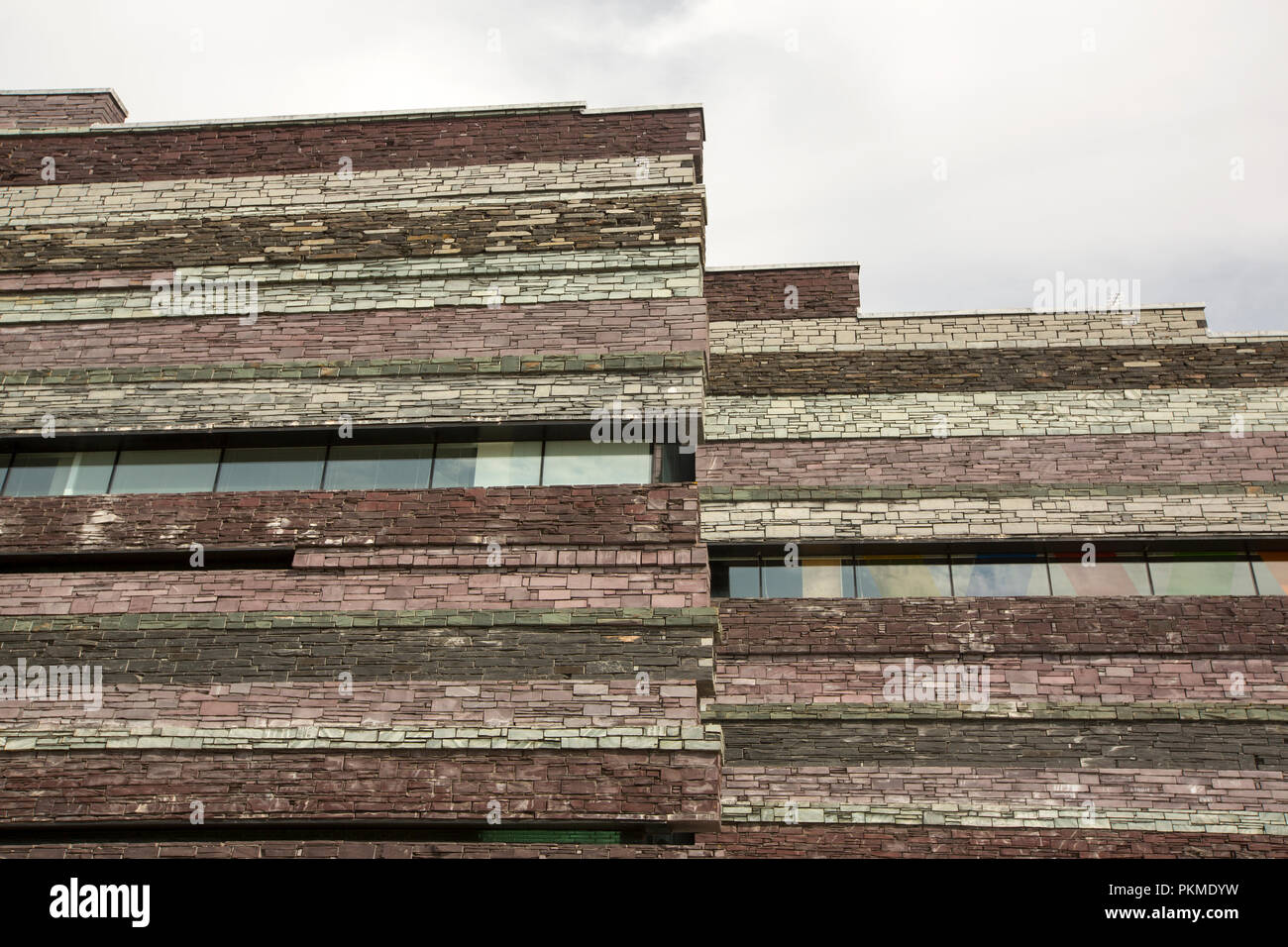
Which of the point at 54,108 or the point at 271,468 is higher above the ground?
the point at 54,108

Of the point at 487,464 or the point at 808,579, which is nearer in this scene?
the point at 487,464

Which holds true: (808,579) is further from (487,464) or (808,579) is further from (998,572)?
(487,464)

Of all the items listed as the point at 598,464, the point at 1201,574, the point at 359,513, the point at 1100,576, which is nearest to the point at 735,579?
the point at 598,464

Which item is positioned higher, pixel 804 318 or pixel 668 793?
pixel 804 318

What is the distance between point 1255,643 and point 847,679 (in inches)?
189

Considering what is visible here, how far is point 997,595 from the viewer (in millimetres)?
13453

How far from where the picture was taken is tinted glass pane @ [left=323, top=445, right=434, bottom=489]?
38.8 ft

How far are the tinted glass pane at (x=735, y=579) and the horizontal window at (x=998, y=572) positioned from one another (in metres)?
0.01

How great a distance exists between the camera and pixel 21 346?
1266cm

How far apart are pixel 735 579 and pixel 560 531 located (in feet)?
11.6

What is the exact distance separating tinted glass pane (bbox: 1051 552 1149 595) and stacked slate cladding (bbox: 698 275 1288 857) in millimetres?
69

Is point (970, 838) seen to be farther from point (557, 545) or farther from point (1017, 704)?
point (557, 545)

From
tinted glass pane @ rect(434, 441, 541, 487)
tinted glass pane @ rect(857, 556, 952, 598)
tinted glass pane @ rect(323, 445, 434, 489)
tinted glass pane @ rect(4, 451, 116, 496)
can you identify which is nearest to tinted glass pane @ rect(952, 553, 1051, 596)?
tinted glass pane @ rect(857, 556, 952, 598)

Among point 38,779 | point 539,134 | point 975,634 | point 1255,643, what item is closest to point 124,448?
point 38,779
